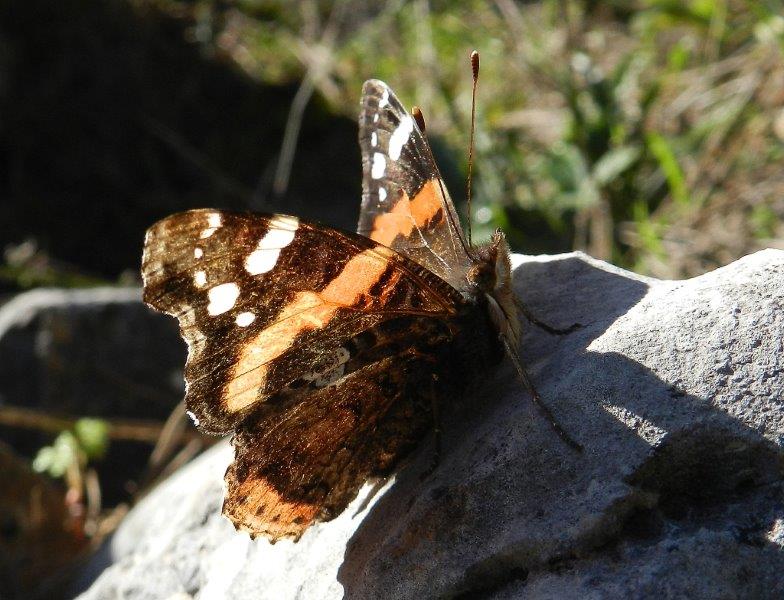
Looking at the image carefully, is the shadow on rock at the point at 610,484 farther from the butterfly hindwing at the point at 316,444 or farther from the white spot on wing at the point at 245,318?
the white spot on wing at the point at 245,318

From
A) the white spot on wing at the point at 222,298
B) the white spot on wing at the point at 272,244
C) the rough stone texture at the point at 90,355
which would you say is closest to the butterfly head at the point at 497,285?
the white spot on wing at the point at 272,244

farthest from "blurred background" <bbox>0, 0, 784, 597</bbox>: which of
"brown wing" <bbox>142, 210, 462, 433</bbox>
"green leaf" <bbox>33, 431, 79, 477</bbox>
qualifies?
"brown wing" <bbox>142, 210, 462, 433</bbox>

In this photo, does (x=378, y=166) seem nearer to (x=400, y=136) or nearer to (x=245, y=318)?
(x=400, y=136)

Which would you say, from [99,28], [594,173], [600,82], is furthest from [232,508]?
[99,28]

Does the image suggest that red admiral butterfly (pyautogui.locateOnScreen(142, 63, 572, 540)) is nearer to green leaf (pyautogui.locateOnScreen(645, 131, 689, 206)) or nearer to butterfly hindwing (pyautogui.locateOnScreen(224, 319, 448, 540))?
butterfly hindwing (pyautogui.locateOnScreen(224, 319, 448, 540))

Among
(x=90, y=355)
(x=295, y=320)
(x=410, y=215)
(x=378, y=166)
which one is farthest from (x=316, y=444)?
(x=90, y=355)

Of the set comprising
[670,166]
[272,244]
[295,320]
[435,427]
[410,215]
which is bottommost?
[670,166]

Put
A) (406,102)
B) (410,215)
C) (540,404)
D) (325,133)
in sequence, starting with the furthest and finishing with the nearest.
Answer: (325,133)
(406,102)
(410,215)
(540,404)
